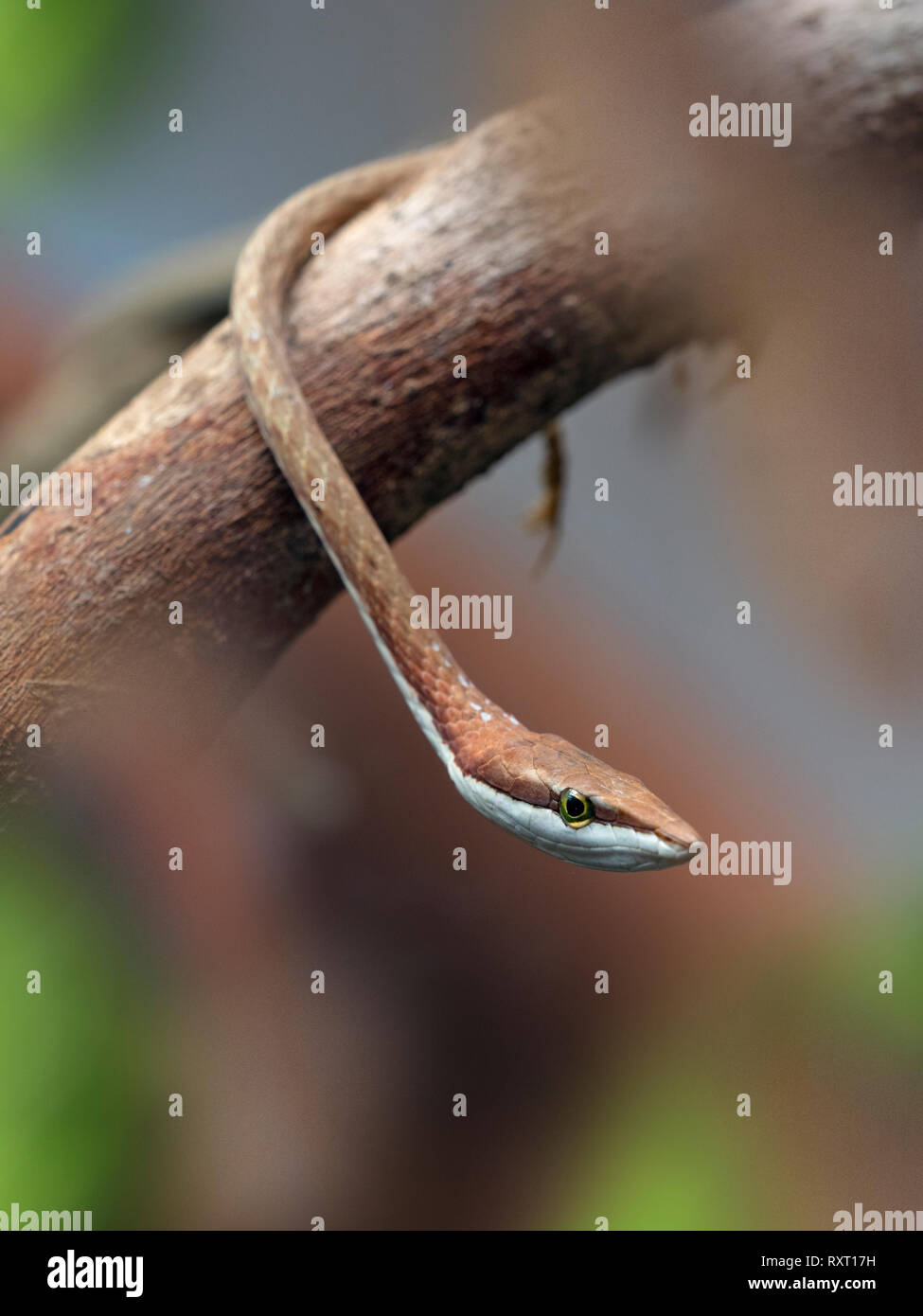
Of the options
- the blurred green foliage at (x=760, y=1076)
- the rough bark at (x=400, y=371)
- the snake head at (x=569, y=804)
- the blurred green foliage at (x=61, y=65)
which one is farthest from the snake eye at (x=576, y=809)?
the blurred green foliage at (x=61, y=65)

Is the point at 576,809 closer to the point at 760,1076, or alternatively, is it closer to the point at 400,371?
the point at 400,371

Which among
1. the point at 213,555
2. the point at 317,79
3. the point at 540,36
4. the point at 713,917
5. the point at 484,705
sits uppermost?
Result: the point at 317,79

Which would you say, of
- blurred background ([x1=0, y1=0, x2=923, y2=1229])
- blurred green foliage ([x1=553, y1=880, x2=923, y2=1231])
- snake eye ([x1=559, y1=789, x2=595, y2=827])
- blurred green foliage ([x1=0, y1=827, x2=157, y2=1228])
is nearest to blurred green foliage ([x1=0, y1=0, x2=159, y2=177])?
blurred background ([x1=0, y1=0, x2=923, y2=1229])

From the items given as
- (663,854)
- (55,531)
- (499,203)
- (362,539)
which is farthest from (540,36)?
(663,854)

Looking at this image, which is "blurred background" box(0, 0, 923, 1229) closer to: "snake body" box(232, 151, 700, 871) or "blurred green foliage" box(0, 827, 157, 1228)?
"blurred green foliage" box(0, 827, 157, 1228)

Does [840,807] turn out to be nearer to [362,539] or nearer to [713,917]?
[713,917]

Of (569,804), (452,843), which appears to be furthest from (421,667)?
(452,843)
